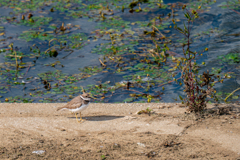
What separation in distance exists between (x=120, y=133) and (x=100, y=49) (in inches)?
172

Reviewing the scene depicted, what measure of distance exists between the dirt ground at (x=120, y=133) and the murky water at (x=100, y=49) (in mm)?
1193

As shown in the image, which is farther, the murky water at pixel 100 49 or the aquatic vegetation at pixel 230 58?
the aquatic vegetation at pixel 230 58

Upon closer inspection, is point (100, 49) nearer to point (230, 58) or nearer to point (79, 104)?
point (230, 58)

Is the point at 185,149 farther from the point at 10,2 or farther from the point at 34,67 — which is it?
the point at 10,2

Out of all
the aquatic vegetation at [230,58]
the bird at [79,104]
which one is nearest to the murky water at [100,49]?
the aquatic vegetation at [230,58]

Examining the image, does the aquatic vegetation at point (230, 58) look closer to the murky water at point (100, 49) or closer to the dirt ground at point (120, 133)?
the murky water at point (100, 49)

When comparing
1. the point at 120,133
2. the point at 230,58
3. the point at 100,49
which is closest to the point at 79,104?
the point at 120,133

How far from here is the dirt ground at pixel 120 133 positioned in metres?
3.99

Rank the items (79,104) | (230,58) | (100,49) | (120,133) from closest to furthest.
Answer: (120,133), (79,104), (230,58), (100,49)

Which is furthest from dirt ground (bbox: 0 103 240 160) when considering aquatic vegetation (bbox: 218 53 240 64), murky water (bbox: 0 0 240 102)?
aquatic vegetation (bbox: 218 53 240 64)

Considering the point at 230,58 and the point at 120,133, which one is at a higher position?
the point at 230,58

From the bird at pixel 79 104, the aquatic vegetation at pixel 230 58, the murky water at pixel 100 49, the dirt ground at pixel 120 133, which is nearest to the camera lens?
the dirt ground at pixel 120 133

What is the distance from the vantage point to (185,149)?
13.4 ft

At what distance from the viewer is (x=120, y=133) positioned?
178 inches
